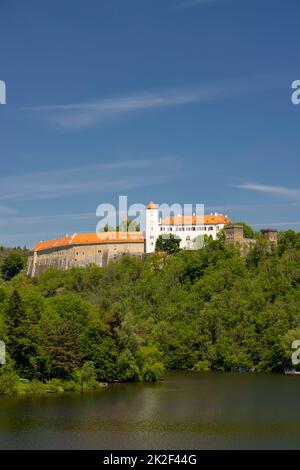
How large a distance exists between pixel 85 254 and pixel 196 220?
1947cm

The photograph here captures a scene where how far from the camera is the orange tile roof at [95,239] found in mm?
122656

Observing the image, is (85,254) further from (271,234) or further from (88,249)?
(271,234)

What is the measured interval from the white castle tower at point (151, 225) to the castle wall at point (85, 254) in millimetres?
1489

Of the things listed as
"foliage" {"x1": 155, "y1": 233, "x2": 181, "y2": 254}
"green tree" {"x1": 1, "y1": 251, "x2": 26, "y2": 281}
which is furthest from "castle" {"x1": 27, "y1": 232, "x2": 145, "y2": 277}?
"foliage" {"x1": 155, "y1": 233, "x2": 181, "y2": 254}

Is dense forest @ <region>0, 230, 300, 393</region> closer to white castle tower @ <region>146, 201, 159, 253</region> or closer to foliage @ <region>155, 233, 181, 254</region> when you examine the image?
foliage @ <region>155, 233, 181, 254</region>

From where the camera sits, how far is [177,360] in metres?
73.4

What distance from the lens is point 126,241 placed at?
122250 millimetres

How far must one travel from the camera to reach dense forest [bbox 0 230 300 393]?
47.8 metres

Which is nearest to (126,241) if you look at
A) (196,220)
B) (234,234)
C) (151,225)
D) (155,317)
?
(151,225)
